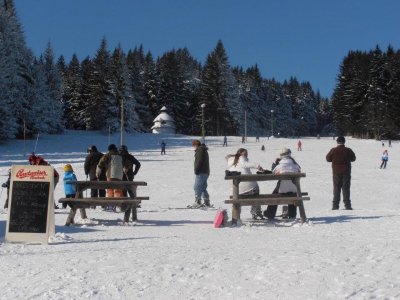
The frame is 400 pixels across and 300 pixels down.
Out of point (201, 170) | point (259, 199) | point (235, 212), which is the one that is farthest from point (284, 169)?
point (201, 170)

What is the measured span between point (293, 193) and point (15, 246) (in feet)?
17.1

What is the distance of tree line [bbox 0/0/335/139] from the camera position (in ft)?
207

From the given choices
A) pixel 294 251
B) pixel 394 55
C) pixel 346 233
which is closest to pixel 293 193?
pixel 346 233

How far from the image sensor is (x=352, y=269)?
18.2 ft

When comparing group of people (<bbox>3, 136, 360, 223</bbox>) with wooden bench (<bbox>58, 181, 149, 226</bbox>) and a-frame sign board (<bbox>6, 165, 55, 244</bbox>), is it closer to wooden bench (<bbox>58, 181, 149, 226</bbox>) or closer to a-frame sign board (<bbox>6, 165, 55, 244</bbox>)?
wooden bench (<bbox>58, 181, 149, 226</bbox>)

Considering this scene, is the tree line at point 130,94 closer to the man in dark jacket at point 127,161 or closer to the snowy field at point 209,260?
the man in dark jacket at point 127,161

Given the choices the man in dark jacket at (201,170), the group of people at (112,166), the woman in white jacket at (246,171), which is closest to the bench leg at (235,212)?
the woman in white jacket at (246,171)

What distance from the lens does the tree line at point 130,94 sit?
63031 mm

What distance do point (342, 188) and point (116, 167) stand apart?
5155 millimetres

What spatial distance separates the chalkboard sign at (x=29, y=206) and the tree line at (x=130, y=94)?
140ft

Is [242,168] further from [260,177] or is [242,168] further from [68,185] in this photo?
[68,185]

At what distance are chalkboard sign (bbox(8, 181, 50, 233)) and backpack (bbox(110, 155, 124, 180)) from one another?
4.31 meters

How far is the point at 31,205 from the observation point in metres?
7.84

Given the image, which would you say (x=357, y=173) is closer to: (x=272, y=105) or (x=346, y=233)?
(x=346, y=233)
